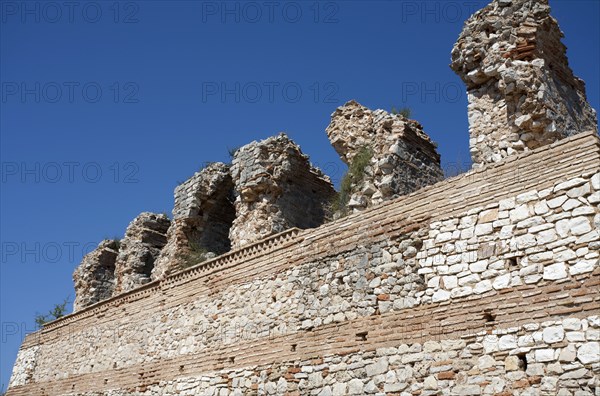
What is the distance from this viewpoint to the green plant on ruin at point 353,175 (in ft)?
39.7

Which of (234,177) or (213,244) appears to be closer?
(234,177)

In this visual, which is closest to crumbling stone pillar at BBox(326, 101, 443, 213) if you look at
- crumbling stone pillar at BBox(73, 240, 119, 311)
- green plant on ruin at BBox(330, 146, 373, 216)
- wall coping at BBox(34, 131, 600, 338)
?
green plant on ruin at BBox(330, 146, 373, 216)

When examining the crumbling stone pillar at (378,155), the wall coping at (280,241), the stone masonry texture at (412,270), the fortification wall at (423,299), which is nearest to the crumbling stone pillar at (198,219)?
the stone masonry texture at (412,270)

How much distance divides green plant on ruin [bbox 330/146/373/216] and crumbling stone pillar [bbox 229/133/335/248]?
1793 millimetres

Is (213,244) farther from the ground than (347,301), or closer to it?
farther from the ground

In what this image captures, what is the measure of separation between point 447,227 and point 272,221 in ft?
18.6

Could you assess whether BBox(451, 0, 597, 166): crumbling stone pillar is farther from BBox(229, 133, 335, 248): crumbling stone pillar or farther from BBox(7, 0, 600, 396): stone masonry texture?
BBox(229, 133, 335, 248): crumbling stone pillar

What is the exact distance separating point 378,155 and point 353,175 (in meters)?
0.66

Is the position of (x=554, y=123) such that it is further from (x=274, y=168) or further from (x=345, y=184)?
(x=274, y=168)

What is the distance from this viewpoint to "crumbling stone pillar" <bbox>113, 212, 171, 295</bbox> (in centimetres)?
1867

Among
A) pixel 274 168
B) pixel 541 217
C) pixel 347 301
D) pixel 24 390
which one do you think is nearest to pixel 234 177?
pixel 274 168

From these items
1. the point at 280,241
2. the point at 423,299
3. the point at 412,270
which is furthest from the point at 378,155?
the point at 423,299

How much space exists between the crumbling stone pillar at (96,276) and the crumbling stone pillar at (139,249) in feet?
7.62

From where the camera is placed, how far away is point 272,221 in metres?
13.7
